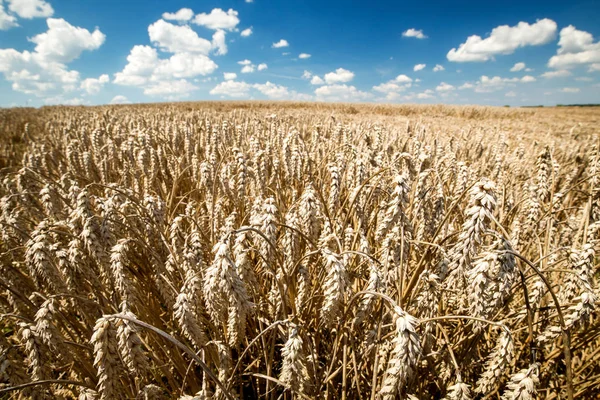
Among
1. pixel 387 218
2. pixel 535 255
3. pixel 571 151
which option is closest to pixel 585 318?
pixel 387 218

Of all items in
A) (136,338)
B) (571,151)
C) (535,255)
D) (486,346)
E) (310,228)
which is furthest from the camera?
(571,151)

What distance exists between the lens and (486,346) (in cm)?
241

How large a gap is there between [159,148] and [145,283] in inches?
138

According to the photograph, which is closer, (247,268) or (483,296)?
(483,296)

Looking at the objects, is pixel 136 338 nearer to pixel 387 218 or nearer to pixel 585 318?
pixel 387 218

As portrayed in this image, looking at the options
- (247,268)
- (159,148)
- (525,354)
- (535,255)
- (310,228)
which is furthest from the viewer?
(159,148)

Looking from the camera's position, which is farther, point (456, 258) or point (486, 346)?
point (486, 346)

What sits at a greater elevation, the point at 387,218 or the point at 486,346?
the point at 387,218

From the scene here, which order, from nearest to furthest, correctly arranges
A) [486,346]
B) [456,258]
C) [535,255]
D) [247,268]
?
[456,258] < [247,268] < [486,346] < [535,255]

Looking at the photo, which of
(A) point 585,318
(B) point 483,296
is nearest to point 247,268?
(B) point 483,296

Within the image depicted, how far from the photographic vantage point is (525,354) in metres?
2.25

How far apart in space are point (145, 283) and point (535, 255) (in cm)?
440

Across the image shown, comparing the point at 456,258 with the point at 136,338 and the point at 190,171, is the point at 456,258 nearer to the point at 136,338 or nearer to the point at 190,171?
the point at 136,338

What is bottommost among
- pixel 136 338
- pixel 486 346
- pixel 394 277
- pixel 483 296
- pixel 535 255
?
pixel 486 346
